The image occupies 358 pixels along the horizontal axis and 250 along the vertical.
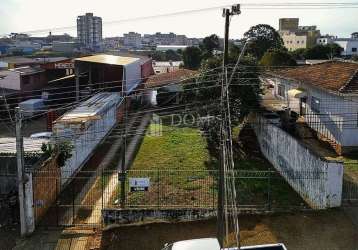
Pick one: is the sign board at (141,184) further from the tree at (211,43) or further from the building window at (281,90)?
the tree at (211,43)

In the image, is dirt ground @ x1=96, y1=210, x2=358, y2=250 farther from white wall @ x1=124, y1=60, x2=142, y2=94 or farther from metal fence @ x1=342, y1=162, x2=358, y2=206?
white wall @ x1=124, y1=60, x2=142, y2=94

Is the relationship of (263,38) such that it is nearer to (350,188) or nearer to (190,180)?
(190,180)

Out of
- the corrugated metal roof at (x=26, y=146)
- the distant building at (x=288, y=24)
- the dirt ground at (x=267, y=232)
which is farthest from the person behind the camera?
the distant building at (x=288, y=24)

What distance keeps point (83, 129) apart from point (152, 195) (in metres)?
6.69

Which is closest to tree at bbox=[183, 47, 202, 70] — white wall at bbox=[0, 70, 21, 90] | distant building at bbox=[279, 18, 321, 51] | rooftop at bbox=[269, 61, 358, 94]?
white wall at bbox=[0, 70, 21, 90]

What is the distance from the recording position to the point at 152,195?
18.2 metres

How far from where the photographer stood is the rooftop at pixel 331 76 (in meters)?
23.2

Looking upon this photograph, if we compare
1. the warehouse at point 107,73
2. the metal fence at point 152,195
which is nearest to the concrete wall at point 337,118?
the metal fence at point 152,195

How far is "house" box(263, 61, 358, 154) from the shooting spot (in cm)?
2277

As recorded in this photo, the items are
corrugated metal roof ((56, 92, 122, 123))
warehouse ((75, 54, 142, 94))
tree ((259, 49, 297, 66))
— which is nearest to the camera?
corrugated metal roof ((56, 92, 122, 123))

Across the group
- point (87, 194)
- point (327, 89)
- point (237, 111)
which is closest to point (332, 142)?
point (327, 89)

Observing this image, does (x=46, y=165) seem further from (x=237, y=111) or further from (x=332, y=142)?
(x=332, y=142)

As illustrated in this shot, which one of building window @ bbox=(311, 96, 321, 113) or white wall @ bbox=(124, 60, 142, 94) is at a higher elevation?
white wall @ bbox=(124, 60, 142, 94)

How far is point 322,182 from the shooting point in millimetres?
16016
